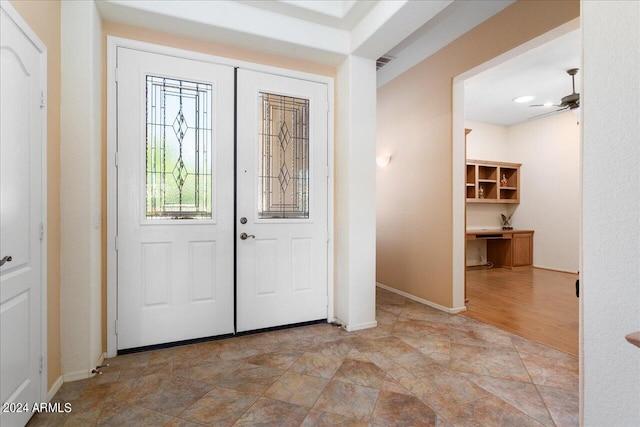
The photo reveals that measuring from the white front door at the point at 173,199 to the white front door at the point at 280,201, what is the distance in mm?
142

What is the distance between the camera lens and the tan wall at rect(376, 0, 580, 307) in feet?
11.0

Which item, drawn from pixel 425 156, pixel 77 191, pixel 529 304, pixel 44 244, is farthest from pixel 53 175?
pixel 529 304

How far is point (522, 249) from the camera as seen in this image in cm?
694

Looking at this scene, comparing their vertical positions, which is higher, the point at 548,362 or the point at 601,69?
the point at 601,69


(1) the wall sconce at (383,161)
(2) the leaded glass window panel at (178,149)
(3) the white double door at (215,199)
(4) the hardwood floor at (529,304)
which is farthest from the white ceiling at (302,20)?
(4) the hardwood floor at (529,304)

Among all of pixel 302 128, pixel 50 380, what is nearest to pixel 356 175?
pixel 302 128

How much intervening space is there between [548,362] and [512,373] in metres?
0.41

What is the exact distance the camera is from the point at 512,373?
7.76ft

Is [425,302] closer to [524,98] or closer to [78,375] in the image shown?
[78,375]

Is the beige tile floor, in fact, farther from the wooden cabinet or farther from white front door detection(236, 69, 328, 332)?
the wooden cabinet

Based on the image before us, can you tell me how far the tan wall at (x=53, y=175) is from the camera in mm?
2029

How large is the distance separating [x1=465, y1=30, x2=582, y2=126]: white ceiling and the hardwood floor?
2638mm

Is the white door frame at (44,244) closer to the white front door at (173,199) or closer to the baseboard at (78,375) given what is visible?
the baseboard at (78,375)

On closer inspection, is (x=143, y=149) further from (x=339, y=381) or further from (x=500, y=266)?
(x=500, y=266)
